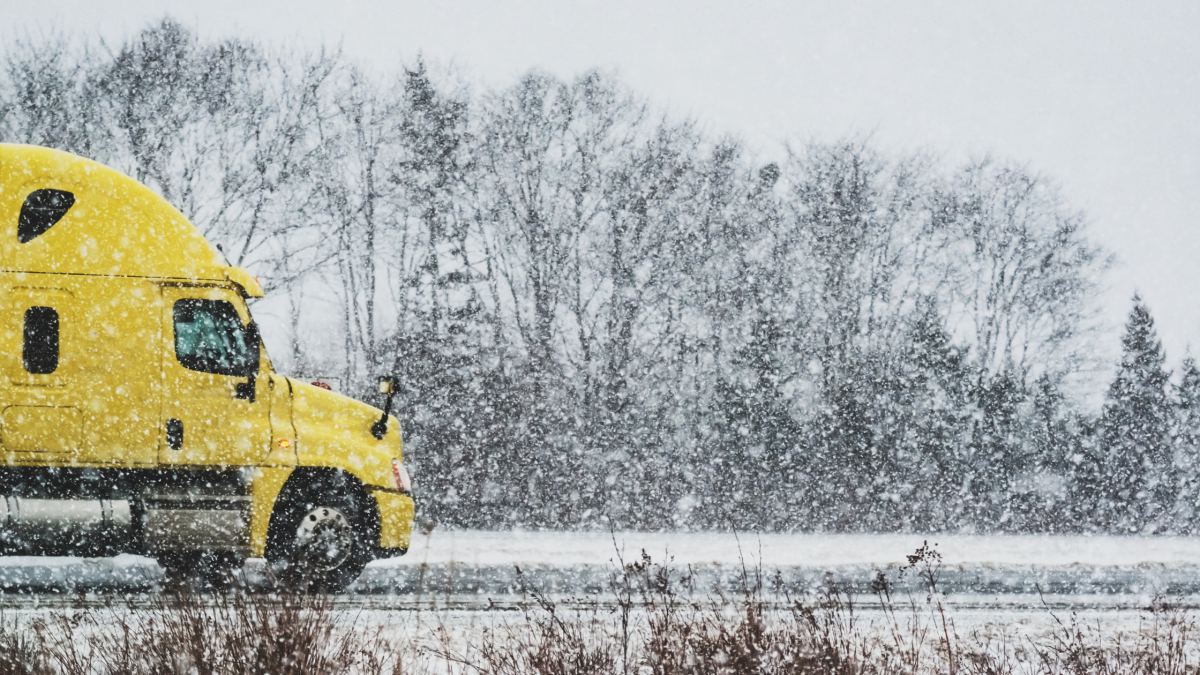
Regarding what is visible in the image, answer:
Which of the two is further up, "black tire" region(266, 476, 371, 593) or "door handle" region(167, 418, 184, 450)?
"door handle" region(167, 418, 184, 450)

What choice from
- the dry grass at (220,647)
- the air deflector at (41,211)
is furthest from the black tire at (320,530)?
the air deflector at (41,211)

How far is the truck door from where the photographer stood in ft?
23.8

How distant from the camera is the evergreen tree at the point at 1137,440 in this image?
19234 millimetres

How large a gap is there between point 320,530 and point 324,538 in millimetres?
72

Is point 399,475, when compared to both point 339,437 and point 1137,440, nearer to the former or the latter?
point 339,437

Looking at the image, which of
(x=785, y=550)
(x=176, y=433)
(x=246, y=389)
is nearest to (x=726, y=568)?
(x=785, y=550)

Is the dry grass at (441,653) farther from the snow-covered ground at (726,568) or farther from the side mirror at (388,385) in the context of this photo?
the side mirror at (388,385)

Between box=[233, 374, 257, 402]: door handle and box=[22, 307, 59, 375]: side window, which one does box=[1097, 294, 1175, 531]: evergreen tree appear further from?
box=[22, 307, 59, 375]: side window

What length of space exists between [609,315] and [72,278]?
44.2 feet

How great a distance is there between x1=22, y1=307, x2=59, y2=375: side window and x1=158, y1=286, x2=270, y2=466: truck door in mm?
737

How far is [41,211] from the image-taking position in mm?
7273

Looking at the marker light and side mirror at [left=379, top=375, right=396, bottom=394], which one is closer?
side mirror at [left=379, top=375, right=396, bottom=394]

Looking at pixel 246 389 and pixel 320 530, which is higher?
pixel 246 389

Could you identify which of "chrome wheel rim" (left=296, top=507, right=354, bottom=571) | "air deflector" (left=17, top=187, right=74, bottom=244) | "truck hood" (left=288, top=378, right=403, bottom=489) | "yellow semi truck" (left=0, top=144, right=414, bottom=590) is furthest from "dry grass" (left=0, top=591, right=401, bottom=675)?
"air deflector" (left=17, top=187, right=74, bottom=244)
